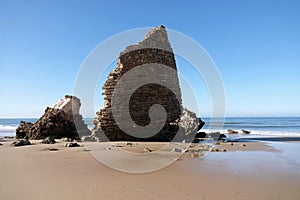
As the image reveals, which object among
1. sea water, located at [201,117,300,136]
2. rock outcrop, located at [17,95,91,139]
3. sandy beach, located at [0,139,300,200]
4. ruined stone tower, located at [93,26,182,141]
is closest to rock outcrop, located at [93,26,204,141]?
ruined stone tower, located at [93,26,182,141]

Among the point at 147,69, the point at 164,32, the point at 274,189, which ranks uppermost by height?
the point at 164,32

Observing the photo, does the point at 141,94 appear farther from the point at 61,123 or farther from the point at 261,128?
the point at 261,128

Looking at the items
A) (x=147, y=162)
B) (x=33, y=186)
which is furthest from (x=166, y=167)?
(x=33, y=186)

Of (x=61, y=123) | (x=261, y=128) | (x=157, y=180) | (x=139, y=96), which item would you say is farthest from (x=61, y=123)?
(x=261, y=128)

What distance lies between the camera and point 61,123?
1472 centimetres

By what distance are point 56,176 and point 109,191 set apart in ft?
4.77

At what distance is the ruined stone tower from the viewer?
12.0 m

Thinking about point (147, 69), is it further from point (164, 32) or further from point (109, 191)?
point (109, 191)

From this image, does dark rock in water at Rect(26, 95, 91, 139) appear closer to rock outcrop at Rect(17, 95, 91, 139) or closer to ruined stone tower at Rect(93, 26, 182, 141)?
rock outcrop at Rect(17, 95, 91, 139)

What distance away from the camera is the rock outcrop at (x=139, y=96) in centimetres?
1195

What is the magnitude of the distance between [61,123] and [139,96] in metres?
5.44

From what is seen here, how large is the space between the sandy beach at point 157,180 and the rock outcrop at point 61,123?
7.91m

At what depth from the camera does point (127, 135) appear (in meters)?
12.0

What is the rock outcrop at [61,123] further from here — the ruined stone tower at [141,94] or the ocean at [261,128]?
the ruined stone tower at [141,94]
